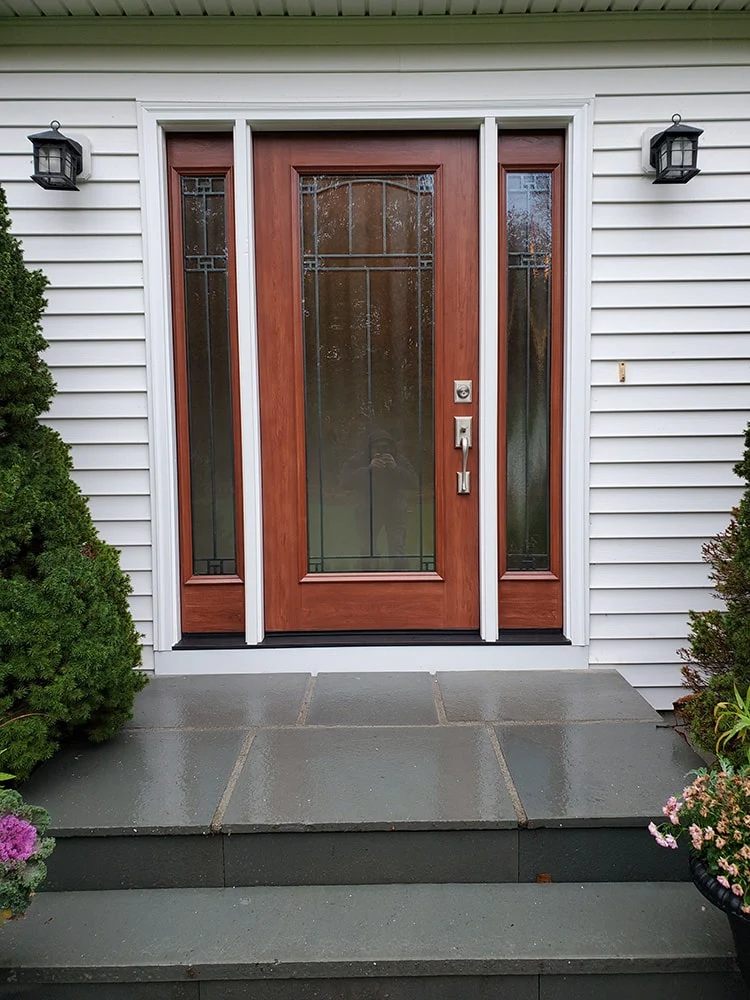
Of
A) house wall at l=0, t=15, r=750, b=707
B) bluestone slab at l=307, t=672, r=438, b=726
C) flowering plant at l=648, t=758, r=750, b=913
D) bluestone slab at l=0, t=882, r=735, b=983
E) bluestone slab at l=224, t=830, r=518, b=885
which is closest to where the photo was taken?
flowering plant at l=648, t=758, r=750, b=913

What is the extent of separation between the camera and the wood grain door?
9.32 ft

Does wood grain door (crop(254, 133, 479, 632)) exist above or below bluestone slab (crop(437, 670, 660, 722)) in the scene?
above

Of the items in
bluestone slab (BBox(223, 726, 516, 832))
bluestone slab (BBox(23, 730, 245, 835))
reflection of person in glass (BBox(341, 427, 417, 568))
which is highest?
reflection of person in glass (BBox(341, 427, 417, 568))

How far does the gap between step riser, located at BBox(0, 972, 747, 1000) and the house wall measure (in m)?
1.39

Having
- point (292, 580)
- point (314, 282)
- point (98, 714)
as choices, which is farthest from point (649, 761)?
point (314, 282)

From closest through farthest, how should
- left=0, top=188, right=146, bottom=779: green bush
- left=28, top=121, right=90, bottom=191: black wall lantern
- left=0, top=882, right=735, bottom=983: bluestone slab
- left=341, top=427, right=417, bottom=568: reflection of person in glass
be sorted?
left=0, top=882, right=735, bottom=983: bluestone slab
left=0, top=188, right=146, bottom=779: green bush
left=28, top=121, right=90, bottom=191: black wall lantern
left=341, top=427, right=417, bottom=568: reflection of person in glass

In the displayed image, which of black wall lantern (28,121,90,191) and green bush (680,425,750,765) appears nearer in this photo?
green bush (680,425,750,765)

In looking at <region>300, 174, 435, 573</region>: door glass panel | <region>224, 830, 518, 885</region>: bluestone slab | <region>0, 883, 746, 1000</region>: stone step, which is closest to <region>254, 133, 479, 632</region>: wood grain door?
<region>300, 174, 435, 573</region>: door glass panel

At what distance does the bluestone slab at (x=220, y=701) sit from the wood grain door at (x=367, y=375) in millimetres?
283

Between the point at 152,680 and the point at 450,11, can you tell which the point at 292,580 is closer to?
the point at 152,680

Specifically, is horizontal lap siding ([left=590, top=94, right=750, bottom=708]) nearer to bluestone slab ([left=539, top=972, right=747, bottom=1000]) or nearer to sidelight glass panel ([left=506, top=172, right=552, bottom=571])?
sidelight glass panel ([left=506, top=172, right=552, bottom=571])

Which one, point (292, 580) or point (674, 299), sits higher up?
point (674, 299)

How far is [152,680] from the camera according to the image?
9.34 ft

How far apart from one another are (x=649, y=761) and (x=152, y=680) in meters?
1.91
